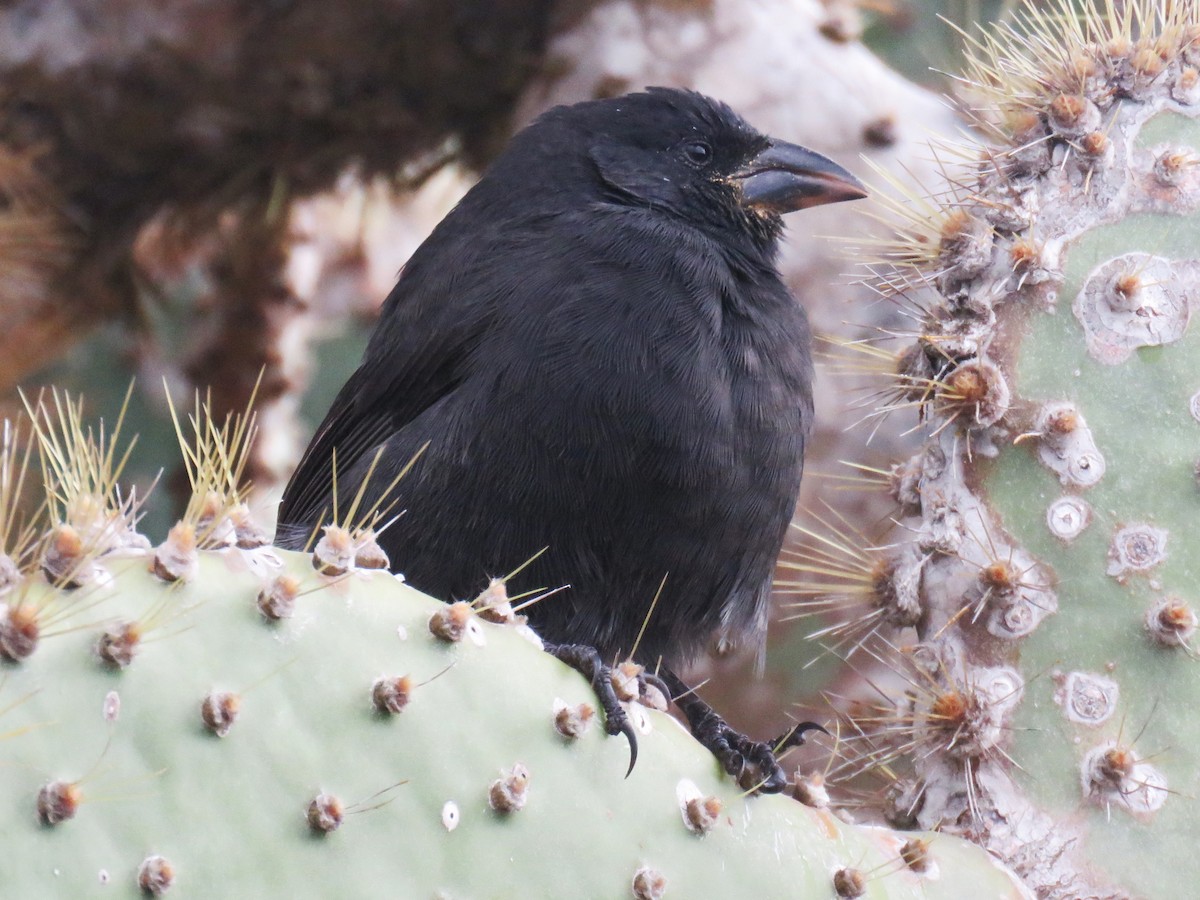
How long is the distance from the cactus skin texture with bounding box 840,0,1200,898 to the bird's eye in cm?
85

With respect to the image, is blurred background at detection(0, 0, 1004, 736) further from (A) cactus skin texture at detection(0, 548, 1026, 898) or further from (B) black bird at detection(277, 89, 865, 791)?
(A) cactus skin texture at detection(0, 548, 1026, 898)

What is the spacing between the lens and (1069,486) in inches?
75.3

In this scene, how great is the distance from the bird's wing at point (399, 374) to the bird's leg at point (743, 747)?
683 mm

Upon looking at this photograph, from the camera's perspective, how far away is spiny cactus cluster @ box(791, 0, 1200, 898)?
6.02 feet

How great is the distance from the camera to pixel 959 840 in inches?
73.2

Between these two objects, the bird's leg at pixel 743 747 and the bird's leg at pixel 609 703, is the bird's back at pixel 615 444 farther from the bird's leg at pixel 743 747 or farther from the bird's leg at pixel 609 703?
the bird's leg at pixel 609 703

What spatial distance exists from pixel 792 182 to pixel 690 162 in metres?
0.20

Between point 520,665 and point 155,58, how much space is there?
2.72m

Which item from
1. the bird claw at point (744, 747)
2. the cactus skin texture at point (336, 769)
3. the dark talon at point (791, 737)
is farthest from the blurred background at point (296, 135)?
the cactus skin texture at point (336, 769)

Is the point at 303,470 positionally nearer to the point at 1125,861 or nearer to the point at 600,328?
the point at 600,328

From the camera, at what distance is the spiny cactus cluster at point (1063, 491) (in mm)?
1835

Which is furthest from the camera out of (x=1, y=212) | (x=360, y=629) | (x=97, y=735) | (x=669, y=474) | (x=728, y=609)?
(x=1, y=212)

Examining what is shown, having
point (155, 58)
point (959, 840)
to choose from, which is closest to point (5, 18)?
point (155, 58)

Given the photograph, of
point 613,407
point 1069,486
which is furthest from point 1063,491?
point 613,407
